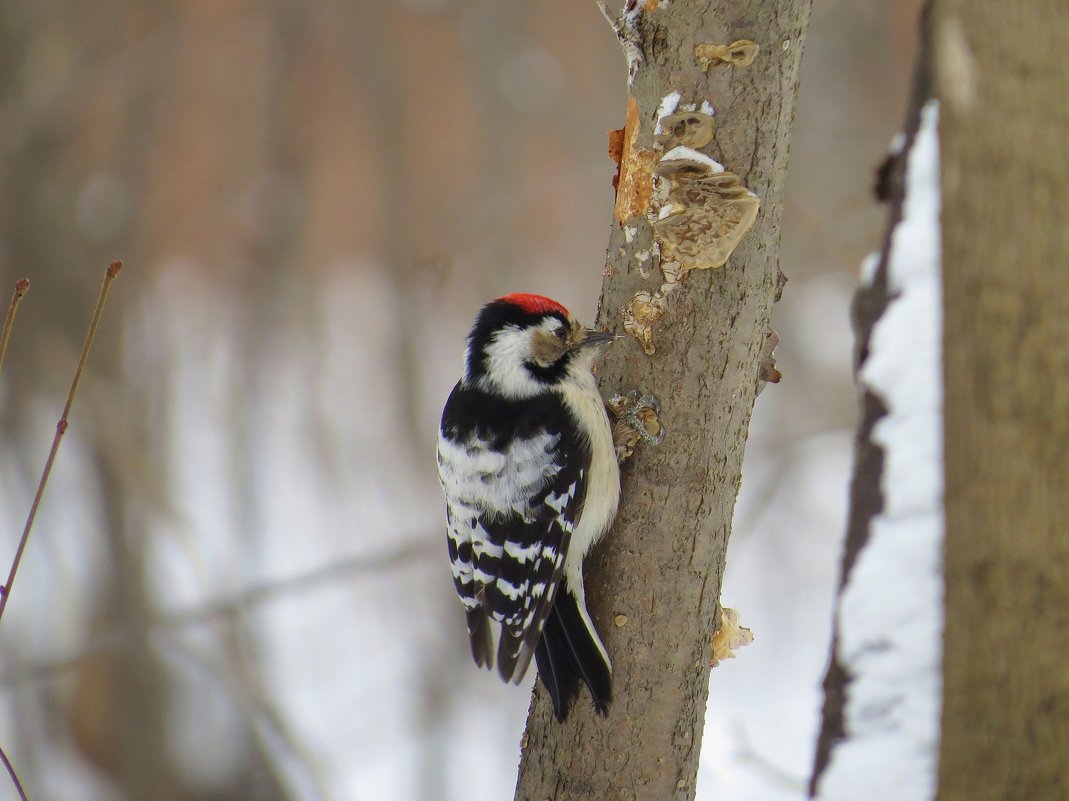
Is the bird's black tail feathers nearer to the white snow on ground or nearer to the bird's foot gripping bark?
the bird's foot gripping bark

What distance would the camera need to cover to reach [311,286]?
19.6 feet

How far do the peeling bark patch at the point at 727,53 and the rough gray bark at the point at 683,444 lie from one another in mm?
12

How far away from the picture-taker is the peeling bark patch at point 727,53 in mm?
1917

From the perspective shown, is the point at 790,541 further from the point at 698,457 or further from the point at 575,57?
the point at 698,457

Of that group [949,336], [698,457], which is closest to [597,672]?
[698,457]

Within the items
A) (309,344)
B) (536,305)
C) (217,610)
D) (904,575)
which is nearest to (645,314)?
(536,305)

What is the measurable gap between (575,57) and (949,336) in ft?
16.9

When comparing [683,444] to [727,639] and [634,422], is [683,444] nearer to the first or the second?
[634,422]

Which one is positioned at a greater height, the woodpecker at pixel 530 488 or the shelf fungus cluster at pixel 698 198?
the shelf fungus cluster at pixel 698 198

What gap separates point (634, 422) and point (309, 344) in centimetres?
422

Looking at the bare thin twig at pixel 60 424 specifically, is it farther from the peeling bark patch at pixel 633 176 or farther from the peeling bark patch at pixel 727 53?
the peeling bark patch at pixel 727 53

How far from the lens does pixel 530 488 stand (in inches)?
92.7

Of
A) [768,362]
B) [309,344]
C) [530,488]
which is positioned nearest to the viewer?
[768,362]

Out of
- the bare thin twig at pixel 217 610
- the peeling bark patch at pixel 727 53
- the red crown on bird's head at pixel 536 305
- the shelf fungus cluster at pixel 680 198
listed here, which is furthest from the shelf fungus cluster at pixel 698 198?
the bare thin twig at pixel 217 610
